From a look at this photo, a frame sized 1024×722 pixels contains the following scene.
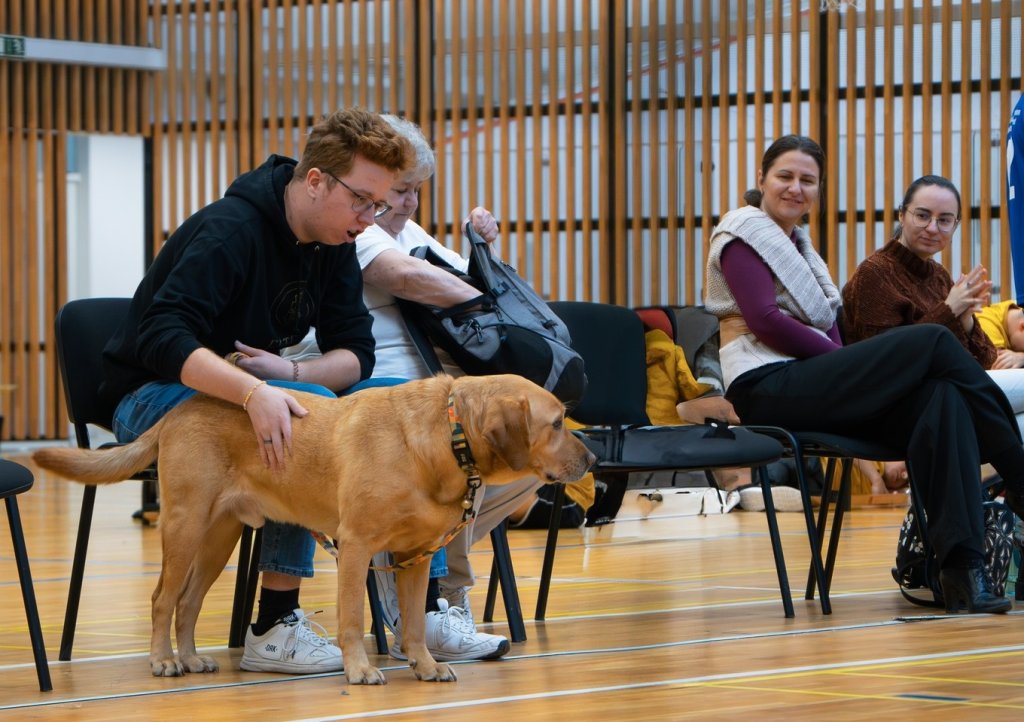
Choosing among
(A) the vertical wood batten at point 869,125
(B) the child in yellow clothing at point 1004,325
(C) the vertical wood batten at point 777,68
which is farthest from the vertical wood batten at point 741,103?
(B) the child in yellow clothing at point 1004,325

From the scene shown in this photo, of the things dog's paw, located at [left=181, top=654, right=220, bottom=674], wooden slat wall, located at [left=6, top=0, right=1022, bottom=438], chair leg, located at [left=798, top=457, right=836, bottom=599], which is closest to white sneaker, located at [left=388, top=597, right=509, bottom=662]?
dog's paw, located at [left=181, top=654, right=220, bottom=674]

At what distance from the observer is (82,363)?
314 cm

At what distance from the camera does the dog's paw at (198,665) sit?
274cm

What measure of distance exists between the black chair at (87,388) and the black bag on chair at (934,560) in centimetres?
170

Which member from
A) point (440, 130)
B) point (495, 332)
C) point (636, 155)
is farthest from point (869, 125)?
point (495, 332)

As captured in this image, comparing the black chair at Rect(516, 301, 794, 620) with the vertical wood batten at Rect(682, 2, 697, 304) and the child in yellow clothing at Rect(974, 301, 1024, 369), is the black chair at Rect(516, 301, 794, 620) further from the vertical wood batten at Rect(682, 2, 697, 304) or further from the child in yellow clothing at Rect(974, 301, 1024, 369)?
the vertical wood batten at Rect(682, 2, 697, 304)

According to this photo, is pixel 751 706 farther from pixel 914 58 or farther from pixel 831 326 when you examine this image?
pixel 914 58

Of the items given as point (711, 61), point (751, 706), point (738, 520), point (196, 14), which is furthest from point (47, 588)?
point (196, 14)

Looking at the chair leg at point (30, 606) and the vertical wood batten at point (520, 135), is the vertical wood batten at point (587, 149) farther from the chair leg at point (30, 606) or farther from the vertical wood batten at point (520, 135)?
the chair leg at point (30, 606)

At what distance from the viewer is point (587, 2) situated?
10445 mm

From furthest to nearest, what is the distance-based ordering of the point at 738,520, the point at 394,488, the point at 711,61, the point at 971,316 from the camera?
the point at 711,61
the point at 738,520
the point at 971,316
the point at 394,488

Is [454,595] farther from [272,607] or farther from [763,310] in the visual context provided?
[763,310]

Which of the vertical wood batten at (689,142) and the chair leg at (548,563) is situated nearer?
the chair leg at (548,563)

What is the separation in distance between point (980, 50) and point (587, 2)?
9.22 feet
